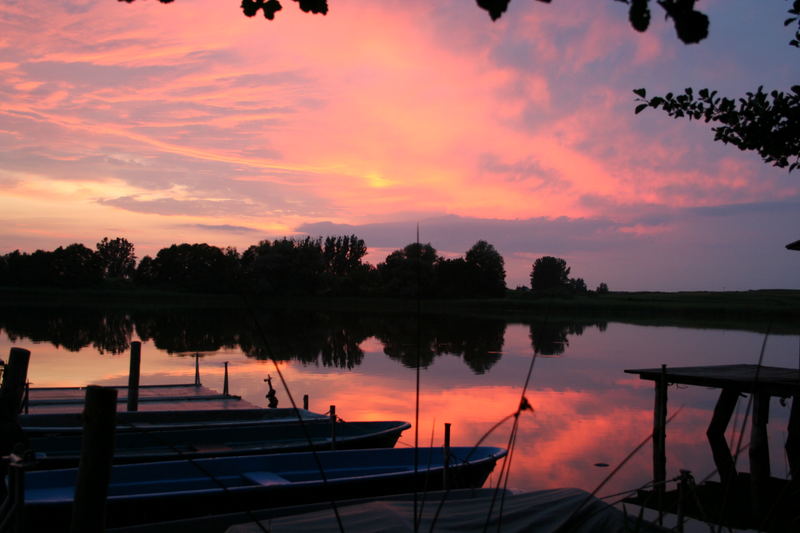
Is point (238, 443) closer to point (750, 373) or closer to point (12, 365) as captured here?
point (12, 365)

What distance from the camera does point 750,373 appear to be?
11.3 metres

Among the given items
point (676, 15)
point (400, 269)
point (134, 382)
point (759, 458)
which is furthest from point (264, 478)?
point (400, 269)

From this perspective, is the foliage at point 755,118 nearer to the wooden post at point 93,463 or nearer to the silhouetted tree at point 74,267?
the wooden post at point 93,463

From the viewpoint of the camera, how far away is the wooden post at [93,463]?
12.8 ft

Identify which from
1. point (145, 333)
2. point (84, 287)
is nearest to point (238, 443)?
point (145, 333)

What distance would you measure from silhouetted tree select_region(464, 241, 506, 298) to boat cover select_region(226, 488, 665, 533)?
75173 mm

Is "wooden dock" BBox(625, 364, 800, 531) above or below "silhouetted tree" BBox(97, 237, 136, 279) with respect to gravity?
below

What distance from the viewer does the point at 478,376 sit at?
76.1 ft

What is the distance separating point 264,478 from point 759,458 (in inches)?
267

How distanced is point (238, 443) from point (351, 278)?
70157mm

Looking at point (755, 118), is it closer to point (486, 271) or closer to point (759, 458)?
point (759, 458)

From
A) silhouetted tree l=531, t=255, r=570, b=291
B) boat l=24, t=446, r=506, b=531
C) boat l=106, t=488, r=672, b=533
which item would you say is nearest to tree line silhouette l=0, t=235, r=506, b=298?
silhouetted tree l=531, t=255, r=570, b=291

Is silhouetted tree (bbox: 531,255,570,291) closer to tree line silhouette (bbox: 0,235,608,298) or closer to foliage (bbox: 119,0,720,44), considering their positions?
tree line silhouette (bbox: 0,235,608,298)

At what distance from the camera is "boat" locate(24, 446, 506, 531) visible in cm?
727
